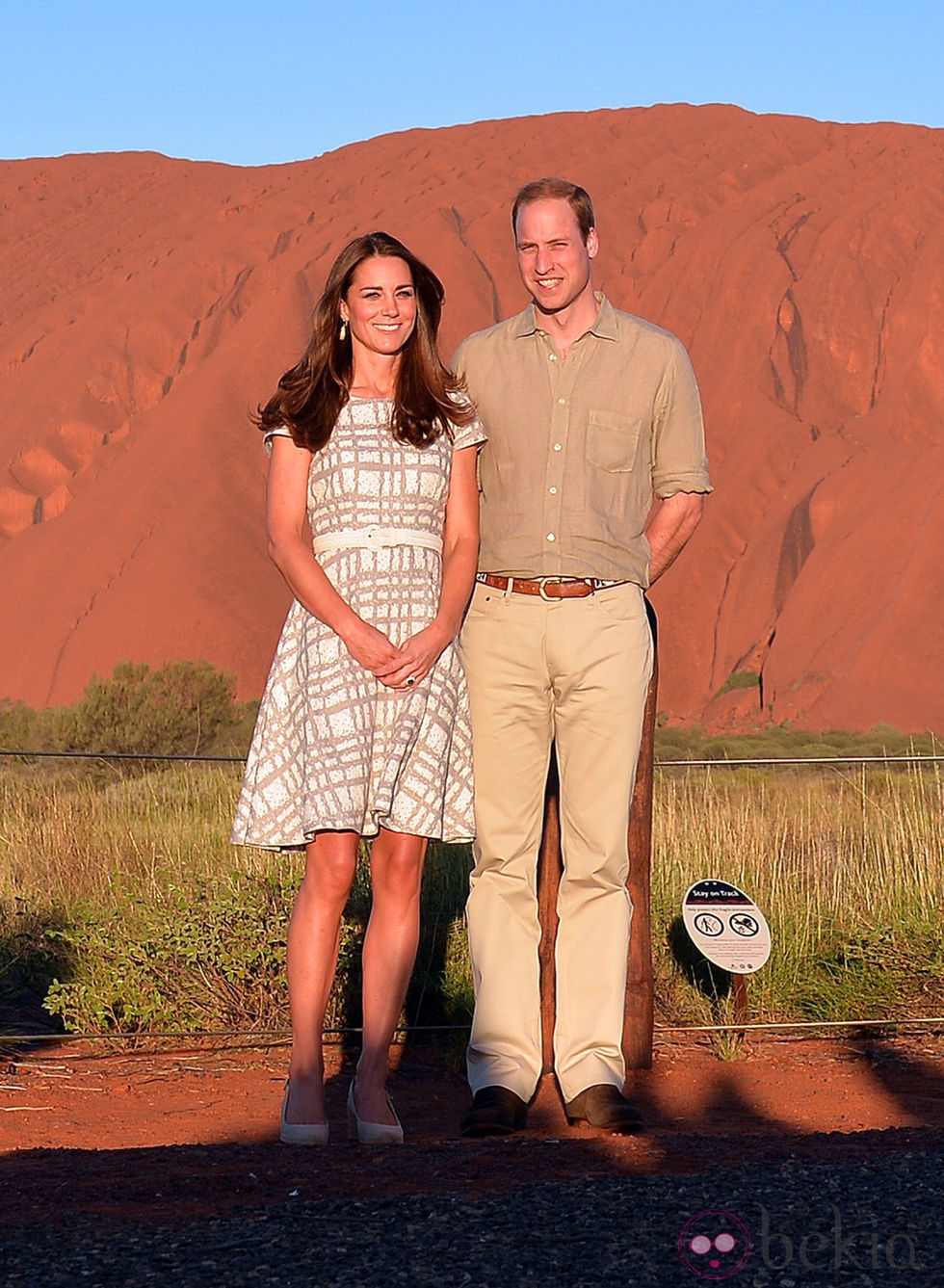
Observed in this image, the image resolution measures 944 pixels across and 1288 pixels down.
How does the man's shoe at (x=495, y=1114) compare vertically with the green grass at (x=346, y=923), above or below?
below

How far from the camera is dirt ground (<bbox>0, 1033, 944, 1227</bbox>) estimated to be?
2.88 meters

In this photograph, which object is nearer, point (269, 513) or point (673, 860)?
point (269, 513)

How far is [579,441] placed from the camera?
12.6 ft

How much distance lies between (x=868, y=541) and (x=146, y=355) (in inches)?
727

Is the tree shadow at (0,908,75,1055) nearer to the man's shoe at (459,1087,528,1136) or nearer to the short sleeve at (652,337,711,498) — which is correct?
the man's shoe at (459,1087,528,1136)

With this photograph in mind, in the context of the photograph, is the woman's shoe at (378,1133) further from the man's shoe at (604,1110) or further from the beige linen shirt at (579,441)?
the beige linen shirt at (579,441)

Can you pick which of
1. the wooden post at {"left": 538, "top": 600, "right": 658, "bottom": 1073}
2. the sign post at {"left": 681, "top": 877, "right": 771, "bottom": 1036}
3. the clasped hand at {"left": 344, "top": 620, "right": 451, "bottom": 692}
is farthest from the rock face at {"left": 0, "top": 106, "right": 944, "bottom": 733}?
the clasped hand at {"left": 344, "top": 620, "right": 451, "bottom": 692}

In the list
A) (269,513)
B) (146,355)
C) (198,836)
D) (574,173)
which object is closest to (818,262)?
(574,173)

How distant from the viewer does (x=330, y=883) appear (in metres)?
3.54

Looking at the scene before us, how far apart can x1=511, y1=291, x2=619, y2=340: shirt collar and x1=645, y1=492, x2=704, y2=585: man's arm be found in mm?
450

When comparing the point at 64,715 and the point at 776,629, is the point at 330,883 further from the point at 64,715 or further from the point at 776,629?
the point at 776,629

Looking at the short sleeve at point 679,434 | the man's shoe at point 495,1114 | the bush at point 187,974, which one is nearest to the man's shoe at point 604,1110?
the man's shoe at point 495,1114

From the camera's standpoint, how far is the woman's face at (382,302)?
3646mm

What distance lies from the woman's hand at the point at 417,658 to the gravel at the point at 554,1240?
121 cm
